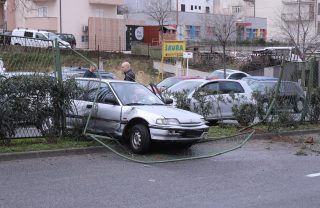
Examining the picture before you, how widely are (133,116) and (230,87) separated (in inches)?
268

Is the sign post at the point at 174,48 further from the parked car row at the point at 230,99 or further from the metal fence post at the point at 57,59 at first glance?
the metal fence post at the point at 57,59

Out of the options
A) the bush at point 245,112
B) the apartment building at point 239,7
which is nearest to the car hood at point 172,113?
the bush at point 245,112

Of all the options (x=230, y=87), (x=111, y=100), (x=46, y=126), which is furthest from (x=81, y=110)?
(x=230, y=87)

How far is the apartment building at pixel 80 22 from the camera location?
5725cm

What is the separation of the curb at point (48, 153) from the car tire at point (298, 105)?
6577 mm

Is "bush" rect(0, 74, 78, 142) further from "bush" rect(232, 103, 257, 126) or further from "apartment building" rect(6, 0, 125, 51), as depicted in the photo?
"apartment building" rect(6, 0, 125, 51)

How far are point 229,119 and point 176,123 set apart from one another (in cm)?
507

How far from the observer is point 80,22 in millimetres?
58688

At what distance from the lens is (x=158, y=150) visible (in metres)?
11.4

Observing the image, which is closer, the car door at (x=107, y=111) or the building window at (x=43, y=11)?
the car door at (x=107, y=111)

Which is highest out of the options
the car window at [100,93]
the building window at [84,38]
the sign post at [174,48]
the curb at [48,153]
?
the building window at [84,38]

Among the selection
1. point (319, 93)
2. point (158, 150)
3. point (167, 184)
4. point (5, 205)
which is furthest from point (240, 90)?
point (5, 205)

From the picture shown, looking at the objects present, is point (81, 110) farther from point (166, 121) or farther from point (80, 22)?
point (80, 22)

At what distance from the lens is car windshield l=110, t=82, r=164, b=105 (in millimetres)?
11555
